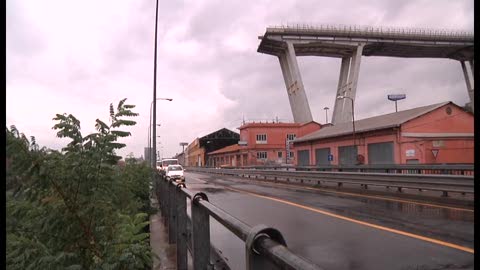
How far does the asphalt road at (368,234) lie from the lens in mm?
7293

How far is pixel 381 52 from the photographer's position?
287 ft

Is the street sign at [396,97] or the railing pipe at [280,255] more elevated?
the street sign at [396,97]

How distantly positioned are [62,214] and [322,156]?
1954 inches

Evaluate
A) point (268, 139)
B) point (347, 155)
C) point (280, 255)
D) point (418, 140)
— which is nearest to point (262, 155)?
point (268, 139)

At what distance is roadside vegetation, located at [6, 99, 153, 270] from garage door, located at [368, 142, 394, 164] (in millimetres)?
38236

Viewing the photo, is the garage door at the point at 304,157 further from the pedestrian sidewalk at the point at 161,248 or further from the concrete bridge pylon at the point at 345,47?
the pedestrian sidewalk at the point at 161,248

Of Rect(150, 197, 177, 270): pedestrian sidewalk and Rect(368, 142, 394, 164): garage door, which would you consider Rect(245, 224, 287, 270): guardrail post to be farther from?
Rect(368, 142, 394, 164): garage door

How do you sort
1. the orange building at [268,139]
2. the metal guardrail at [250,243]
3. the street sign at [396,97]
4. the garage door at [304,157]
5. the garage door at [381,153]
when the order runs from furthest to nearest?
the orange building at [268,139] → the street sign at [396,97] → the garage door at [304,157] → the garage door at [381,153] → the metal guardrail at [250,243]

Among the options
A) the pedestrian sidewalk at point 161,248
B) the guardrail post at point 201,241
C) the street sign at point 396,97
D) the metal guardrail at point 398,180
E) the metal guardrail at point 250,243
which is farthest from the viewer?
the street sign at point 396,97

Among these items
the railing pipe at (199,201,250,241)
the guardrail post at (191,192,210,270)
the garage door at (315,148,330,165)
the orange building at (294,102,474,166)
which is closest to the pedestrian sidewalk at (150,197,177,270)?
the guardrail post at (191,192,210,270)

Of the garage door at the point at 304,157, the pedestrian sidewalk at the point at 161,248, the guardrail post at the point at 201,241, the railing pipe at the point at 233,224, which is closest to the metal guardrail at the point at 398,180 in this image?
the pedestrian sidewalk at the point at 161,248

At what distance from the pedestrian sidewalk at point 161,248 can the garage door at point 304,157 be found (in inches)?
1748
